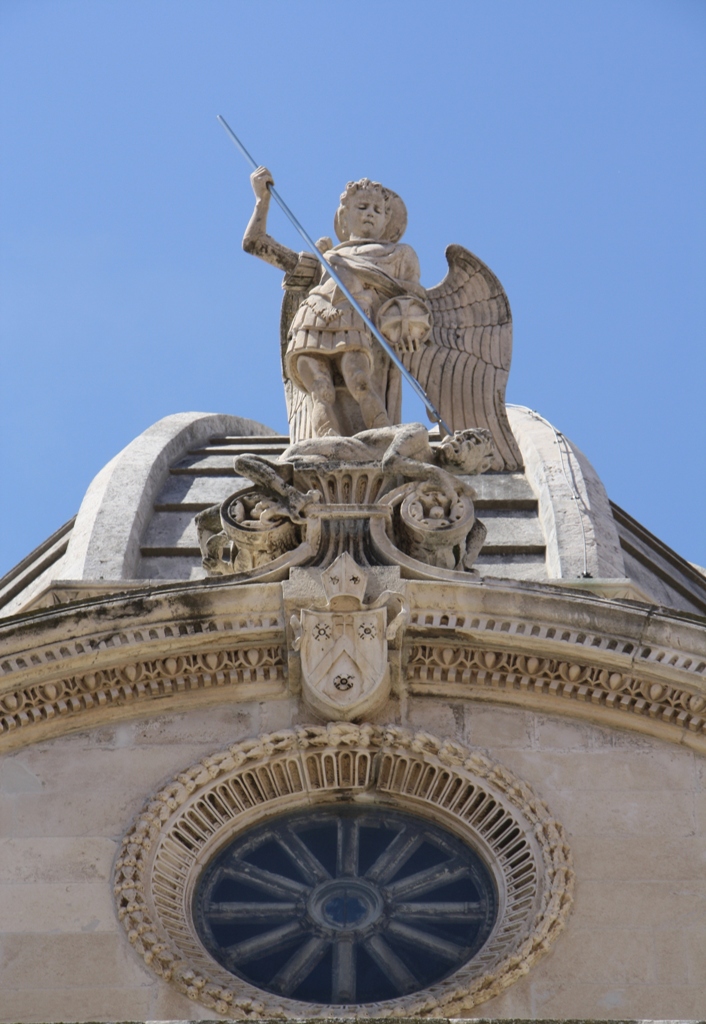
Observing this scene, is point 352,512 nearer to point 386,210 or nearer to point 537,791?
point 537,791

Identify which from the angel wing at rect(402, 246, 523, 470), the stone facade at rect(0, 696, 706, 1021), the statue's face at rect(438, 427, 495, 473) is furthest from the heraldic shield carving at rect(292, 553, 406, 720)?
the angel wing at rect(402, 246, 523, 470)

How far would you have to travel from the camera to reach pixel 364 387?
25719 mm

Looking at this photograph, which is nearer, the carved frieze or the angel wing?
the carved frieze

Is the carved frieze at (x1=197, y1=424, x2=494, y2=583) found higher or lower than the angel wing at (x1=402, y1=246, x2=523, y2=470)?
lower

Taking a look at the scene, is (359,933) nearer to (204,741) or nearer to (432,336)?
(204,741)

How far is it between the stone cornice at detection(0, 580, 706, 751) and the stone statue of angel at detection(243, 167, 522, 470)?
557 centimetres

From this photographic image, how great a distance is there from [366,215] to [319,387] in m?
2.65

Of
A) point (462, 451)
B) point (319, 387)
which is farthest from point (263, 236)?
point (462, 451)

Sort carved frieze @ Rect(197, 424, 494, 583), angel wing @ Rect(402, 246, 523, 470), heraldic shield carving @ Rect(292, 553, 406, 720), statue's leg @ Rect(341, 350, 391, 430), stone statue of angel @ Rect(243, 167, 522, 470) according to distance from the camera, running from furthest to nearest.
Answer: angel wing @ Rect(402, 246, 523, 470), stone statue of angel @ Rect(243, 167, 522, 470), statue's leg @ Rect(341, 350, 391, 430), carved frieze @ Rect(197, 424, 494, 583), heraldic shield carving @ Rect(292, 553, 406, 720)

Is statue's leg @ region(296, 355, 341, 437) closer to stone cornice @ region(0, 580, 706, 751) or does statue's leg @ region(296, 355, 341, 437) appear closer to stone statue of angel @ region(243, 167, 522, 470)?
stone statue of angel @ region(243, 167, 522, 470)

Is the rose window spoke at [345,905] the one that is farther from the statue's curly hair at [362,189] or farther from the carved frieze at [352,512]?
the statue's curly hair at [362,189]

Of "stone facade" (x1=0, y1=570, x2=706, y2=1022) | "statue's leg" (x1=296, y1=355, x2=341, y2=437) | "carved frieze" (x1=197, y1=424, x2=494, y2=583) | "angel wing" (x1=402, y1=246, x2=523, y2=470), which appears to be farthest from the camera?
"angel wing" (x1=402, y1=246, x2=523, y2=470)

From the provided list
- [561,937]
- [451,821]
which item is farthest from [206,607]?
[561,937]

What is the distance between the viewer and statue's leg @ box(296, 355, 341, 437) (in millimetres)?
25609
